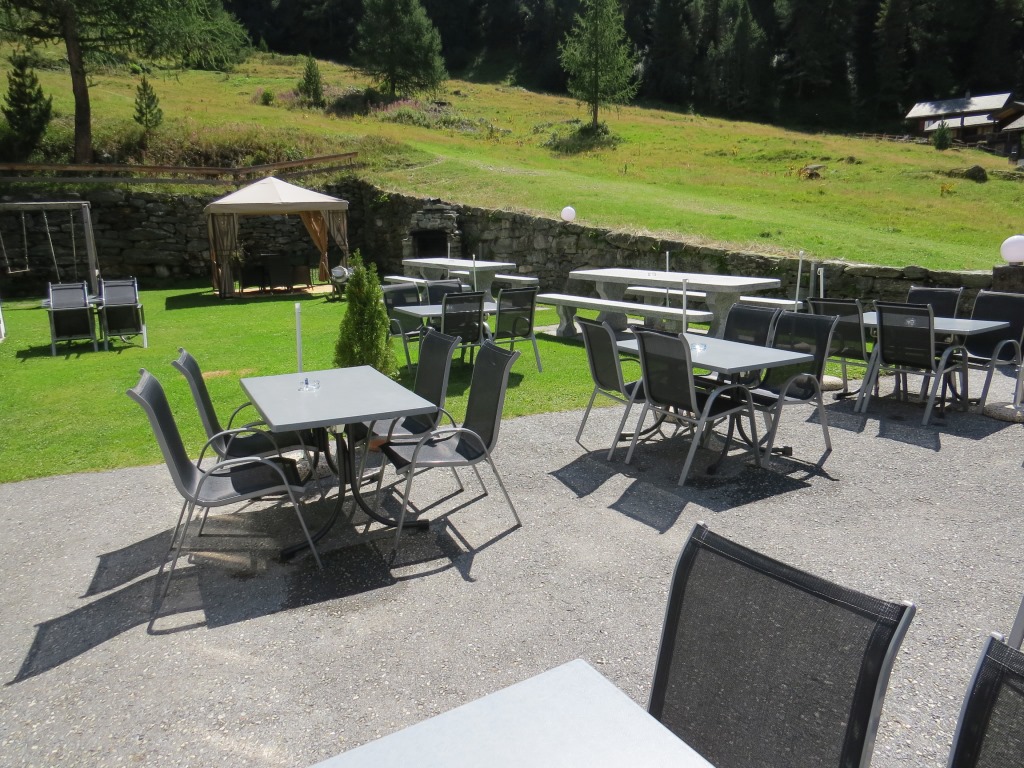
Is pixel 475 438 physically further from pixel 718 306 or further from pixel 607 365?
pixel 718 306

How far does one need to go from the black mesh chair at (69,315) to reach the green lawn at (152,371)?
0.69 ft

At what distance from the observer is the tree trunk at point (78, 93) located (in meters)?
18.6

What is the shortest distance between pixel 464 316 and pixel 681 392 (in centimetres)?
303

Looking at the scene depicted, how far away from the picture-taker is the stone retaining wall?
10.9 metres

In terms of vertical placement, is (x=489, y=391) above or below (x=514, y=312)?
above

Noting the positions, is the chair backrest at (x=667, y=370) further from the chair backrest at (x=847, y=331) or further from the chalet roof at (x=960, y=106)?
the chalet roof at (x=960, y=106)

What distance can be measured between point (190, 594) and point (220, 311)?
1059cm

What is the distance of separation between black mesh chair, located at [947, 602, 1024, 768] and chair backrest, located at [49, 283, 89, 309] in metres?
10.1

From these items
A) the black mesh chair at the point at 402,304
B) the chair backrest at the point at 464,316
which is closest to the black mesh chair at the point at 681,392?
the chair backrest at the point at 464,316

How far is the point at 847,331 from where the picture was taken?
6289mm

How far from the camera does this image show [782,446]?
195 inches

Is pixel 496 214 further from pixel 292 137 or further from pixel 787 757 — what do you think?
pixel 787 757

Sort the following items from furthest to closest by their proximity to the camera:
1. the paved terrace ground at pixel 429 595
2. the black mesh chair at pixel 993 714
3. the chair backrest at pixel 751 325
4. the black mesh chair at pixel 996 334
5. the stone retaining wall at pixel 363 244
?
the stone retaining wall at pixel 363 244 → the black mesh chair at pixel 996 334 → the chair backrest at pixel 751 325 → the paved terrace ground at pixel 429 595 → the black mesh chair at pixel 993 714

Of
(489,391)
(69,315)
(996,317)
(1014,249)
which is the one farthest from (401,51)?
(489,391)
